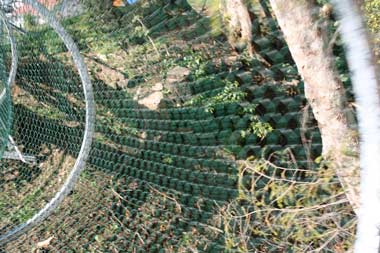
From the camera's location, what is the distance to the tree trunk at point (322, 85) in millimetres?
1042

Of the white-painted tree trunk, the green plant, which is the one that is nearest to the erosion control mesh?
the green plant

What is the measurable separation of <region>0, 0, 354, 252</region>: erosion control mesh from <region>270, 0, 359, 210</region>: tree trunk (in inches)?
2.2

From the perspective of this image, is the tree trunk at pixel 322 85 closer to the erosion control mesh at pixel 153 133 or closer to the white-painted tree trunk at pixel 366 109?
the erosion control mesh at pixel 153 133

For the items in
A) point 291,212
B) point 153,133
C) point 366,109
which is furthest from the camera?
point 153,133

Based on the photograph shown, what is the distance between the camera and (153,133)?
200 centimetres

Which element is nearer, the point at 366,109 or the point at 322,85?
the point at 366,109

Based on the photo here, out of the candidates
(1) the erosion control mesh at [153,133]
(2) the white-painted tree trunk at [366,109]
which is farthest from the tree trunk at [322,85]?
(2) the white-painted tree trunk at [366,109]

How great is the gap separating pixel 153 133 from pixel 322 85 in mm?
924

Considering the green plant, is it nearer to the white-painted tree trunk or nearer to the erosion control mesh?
the erosion control mesh

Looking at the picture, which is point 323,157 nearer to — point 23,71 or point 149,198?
point 149,198

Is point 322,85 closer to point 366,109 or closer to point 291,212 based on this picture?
point 291,212

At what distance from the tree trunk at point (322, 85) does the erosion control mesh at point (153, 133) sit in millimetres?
55

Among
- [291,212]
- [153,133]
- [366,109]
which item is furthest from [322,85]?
[153,133]

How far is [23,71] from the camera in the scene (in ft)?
9.82
